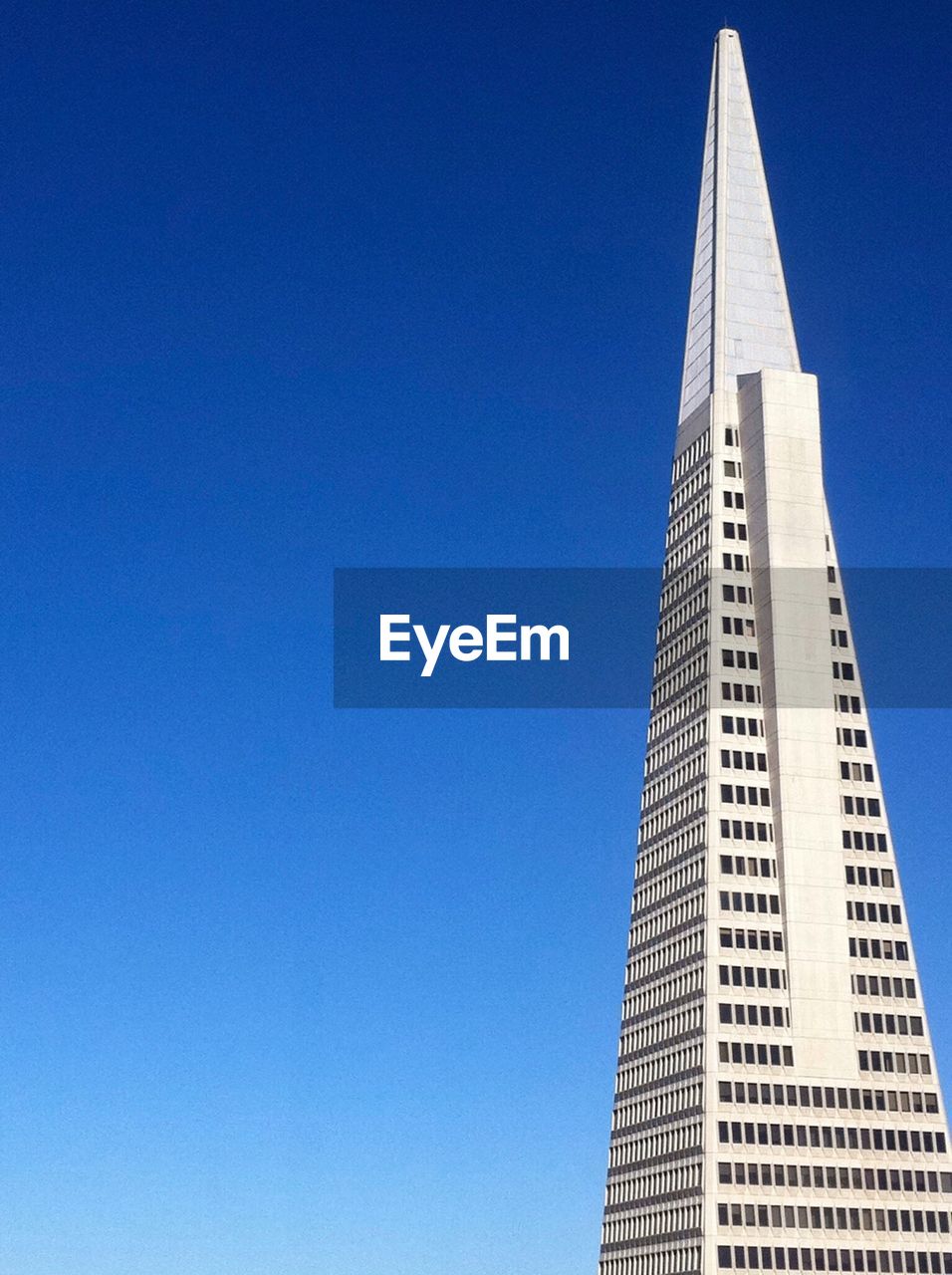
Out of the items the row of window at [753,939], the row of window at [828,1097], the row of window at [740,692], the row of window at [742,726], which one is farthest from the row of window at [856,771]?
the row of window at [828,1097]

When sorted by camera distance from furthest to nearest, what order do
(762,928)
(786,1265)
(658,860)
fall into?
(658,860)
(762,928)
(786,1265)

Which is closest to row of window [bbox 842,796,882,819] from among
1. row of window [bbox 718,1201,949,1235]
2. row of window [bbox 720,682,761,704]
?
row of window [bbox 720,682,761,704]

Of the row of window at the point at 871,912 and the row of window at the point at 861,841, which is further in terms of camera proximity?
the row of window at the point at 861,841

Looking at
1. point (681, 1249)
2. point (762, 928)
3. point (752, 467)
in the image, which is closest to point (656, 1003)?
point (762, 928)

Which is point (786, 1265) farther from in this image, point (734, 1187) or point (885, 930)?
point (885, 930)

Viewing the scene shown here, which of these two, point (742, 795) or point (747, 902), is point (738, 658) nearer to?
point (742, 795)

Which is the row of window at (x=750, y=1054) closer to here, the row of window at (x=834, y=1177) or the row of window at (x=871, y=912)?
the row of window at (x=834, y=1177)

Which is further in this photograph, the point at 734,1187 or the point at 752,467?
the point at 752,467

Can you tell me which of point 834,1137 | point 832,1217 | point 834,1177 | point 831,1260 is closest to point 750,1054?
point 834,1137
